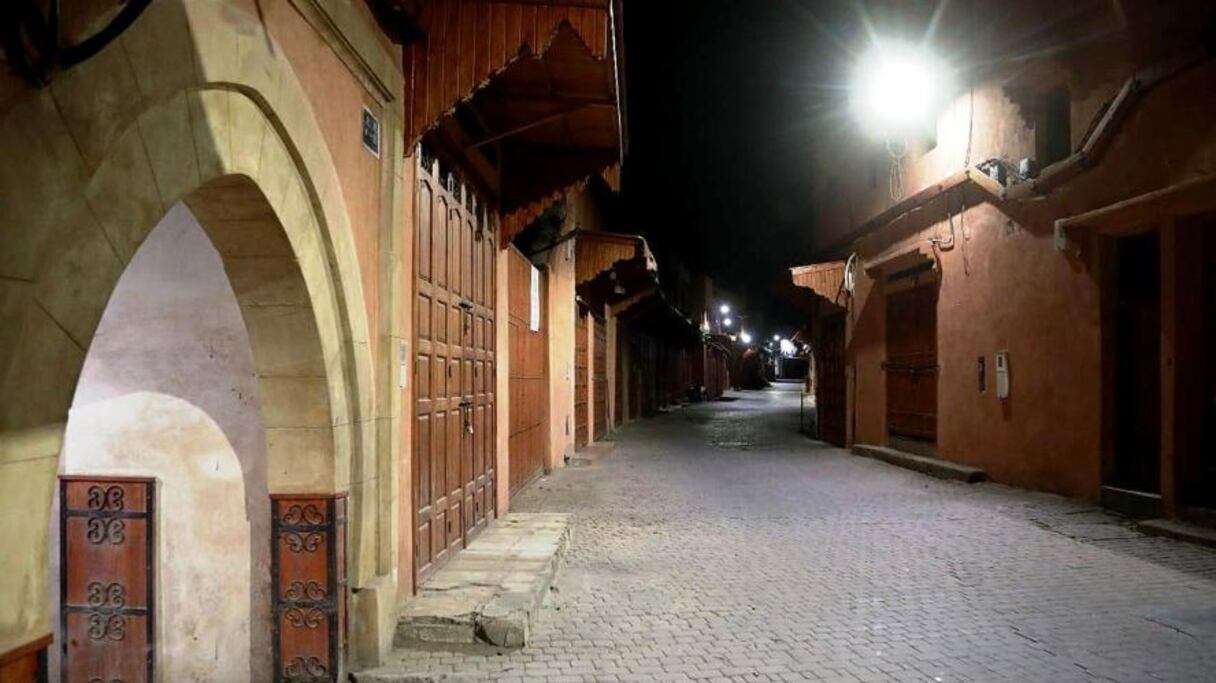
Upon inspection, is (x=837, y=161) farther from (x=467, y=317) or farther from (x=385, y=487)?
(x=385, y=487)

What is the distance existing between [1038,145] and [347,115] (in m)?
9.86

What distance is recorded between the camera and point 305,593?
4.31 m

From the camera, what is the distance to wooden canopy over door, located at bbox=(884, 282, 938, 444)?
45.4 feet

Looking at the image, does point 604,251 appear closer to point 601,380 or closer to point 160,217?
point 601,380

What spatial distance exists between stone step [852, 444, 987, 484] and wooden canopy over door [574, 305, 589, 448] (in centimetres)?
569

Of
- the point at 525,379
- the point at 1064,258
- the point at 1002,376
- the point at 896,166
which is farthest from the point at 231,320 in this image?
the point at 896,166

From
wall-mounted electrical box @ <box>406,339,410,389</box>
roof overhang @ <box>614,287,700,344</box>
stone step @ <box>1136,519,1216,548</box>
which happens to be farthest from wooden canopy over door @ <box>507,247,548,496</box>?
roof overhang @ <box>614,287,700,344</box>

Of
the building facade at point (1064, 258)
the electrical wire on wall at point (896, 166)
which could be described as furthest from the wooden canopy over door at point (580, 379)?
the electrical wire on wall at point (896, 166)

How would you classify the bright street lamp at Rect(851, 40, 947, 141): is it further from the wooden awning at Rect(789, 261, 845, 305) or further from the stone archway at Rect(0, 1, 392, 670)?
the stone archway at Rect(0, 1, 392, 670)

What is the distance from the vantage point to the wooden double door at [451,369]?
5879mm

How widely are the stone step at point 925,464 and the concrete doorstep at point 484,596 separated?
7.36 m

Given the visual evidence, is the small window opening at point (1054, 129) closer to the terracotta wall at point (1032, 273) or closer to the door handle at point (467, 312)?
the terracotta wall at point (1032, 273)

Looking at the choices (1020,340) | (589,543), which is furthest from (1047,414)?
(589,543)

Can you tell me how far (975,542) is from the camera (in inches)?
310
